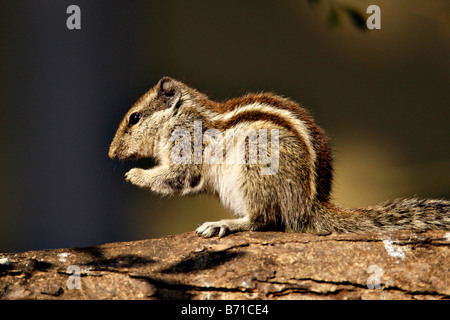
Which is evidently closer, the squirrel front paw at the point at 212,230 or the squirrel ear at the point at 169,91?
the squirrel front paw at the point at 212,230

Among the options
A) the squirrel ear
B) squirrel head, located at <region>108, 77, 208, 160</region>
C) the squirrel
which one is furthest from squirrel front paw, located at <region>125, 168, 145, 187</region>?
the squirrel ear

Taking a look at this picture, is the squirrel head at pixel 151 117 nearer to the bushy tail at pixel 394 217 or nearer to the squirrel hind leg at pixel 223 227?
the squirrel hind leg at pixel 223 227

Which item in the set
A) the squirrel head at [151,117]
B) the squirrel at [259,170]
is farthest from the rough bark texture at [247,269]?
the squirrel head at [151,117]

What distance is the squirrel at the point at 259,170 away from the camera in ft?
11.1

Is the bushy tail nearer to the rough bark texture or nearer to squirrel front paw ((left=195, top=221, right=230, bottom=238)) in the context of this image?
the rough bark texture

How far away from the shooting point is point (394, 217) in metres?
3.35

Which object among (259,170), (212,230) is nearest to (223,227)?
(212,230)

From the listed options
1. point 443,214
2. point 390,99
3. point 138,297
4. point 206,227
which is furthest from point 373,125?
point 138,297

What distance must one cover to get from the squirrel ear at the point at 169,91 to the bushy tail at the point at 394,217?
4.76 ft

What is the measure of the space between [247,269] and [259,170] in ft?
2.42

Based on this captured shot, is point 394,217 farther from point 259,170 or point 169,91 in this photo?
point 169,91

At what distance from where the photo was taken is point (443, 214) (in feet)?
10.8

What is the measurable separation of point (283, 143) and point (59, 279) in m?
1.55

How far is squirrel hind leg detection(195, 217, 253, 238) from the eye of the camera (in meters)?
3.35
